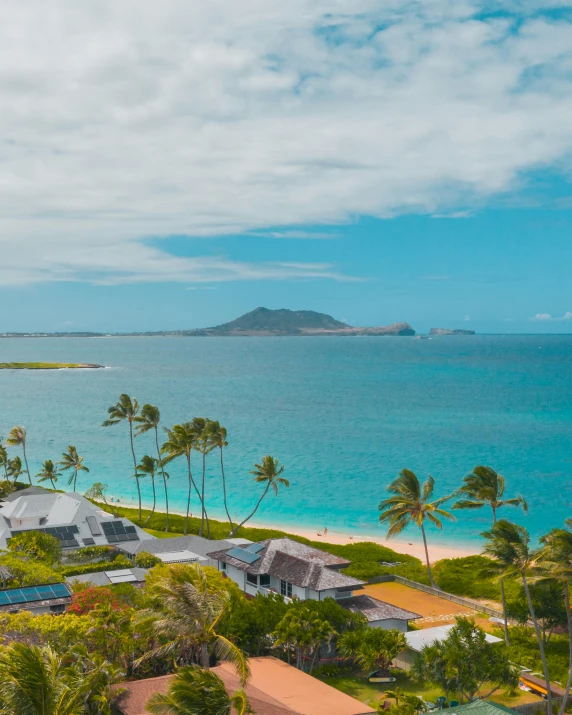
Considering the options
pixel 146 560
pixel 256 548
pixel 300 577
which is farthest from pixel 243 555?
pixel 146 560

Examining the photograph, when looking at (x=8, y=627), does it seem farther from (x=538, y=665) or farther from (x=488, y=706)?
(x=538, y=665)

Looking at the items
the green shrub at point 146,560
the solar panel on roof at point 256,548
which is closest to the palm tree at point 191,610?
the solar panel on roof at point 256,548

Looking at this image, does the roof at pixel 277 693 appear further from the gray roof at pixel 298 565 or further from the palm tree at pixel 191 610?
the gray roof at pixel 298 565

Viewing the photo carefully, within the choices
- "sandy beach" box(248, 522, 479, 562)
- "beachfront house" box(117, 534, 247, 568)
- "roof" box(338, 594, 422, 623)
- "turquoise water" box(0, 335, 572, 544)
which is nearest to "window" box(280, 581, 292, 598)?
"roof" box(338, 594, 422, 623)

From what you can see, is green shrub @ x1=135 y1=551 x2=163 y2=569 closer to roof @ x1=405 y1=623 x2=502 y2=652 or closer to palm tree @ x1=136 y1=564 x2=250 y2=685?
roof @ x1=405 y1=623 x2=502 y2=652

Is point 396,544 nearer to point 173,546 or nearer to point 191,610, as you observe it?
point 173,546
